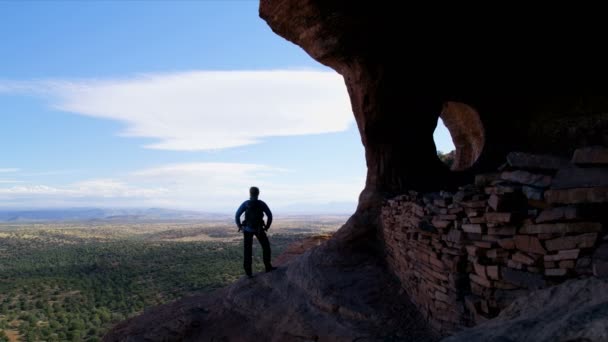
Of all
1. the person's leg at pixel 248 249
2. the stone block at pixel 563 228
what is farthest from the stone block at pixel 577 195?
the person's leg at pixel 248 249

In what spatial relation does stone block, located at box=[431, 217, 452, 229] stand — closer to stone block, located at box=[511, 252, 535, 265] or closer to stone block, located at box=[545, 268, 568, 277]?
stone block, located at box=[511, 252, 535, 265]

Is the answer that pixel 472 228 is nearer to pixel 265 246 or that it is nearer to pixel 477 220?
pixel 477 220

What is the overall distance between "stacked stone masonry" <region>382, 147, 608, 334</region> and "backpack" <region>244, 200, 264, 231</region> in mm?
3830

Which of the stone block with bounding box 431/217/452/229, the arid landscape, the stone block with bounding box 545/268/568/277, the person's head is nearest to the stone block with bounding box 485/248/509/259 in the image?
the stone block with bounding box 545/268/568/277

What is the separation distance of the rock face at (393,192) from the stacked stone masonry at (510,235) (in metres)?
0.02

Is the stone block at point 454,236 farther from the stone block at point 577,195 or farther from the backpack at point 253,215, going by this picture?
the backpack at point 253,215

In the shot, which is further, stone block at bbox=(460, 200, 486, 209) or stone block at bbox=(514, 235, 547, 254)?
stone block at bbox=(460, 200, 486, 209)

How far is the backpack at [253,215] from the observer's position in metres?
9.87

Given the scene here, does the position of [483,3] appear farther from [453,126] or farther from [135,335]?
[135,335]

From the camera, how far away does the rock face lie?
529 cm

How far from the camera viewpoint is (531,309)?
4027 millimetres

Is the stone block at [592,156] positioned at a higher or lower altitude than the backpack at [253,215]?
higher

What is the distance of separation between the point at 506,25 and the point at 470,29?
0.77 metres

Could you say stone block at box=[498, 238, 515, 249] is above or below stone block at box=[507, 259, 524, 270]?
above
